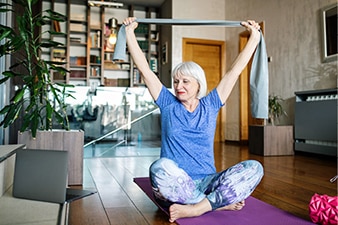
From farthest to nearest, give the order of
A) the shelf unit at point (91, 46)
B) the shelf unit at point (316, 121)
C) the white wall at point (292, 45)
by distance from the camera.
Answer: the shelf unit at point (91, 46) → the white wall at point (292, 45) → the shelf unit at point (316, 121)

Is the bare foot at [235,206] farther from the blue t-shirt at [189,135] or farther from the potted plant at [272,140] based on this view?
the potted plant at [272,140]

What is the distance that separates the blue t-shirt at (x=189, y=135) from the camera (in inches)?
60.6

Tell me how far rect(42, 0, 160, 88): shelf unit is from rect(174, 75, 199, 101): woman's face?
492 cm

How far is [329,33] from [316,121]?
1130mm

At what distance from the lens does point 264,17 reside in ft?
17.0

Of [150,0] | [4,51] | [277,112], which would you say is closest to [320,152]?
[277,112]

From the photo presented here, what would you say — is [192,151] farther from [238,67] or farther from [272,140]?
[272,140]

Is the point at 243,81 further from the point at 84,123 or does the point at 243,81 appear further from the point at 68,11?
the point at 68,11

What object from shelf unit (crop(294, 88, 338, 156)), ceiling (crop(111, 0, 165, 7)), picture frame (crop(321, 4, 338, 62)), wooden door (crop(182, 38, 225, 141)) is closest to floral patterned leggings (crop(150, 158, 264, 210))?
shelf unit (crop(294, 88, 338, 156))

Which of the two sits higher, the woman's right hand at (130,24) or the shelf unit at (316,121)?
the woman's right hand at (130,24)

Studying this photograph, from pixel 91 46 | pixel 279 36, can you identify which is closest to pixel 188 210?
pixel 279 36

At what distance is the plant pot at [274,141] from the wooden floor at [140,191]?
18.8 inches

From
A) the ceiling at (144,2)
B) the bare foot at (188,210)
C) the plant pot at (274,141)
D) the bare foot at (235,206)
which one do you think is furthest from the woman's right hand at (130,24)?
the ceiling at (144,2)

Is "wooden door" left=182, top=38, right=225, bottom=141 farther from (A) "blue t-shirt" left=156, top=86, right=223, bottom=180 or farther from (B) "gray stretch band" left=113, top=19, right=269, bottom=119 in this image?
(A) "blue t-shirt" left=156, top=86, right=223, bottom=180
